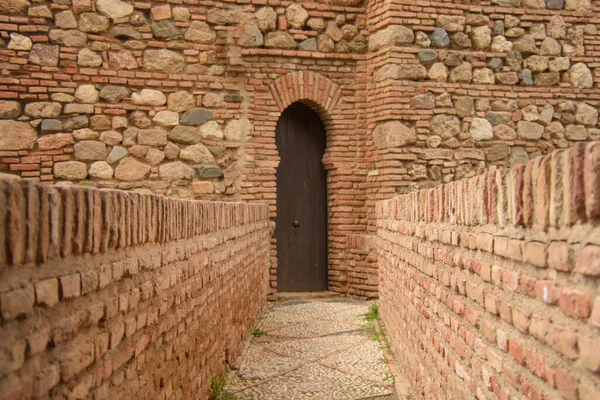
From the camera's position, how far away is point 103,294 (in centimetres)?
188

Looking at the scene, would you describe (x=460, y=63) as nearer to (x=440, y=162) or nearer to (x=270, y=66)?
(x=440, y=162)

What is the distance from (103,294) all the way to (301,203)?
6696mm

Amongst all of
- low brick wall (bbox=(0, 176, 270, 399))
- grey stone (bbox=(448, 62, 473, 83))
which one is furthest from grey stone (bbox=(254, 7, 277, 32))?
low brick wall (bbox=(0, 176, 270, 399))

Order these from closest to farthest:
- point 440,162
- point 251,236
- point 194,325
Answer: point 194,325, point 251,236, point 440,162

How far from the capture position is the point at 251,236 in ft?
19.7

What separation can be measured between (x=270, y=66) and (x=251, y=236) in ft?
9.56

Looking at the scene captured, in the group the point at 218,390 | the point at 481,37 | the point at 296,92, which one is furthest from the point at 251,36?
the point at 218,390

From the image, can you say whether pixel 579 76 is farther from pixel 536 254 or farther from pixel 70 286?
pixel 70 286

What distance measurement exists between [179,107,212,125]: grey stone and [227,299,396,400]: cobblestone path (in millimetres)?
2675

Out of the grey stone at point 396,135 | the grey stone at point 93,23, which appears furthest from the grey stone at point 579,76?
the grey stone at point 93,23

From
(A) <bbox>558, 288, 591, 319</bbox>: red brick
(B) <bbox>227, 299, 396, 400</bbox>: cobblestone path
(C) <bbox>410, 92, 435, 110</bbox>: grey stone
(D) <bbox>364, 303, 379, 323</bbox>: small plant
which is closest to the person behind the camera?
(A) <bbox>558, 288, 591, 319</bbox>: red brick

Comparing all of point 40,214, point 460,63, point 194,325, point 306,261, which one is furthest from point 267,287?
point 40,214

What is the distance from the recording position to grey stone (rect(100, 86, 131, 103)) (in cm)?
744

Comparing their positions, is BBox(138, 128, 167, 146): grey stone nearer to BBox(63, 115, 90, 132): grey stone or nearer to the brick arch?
BBox(63, 115, 90, 132): grey stone
